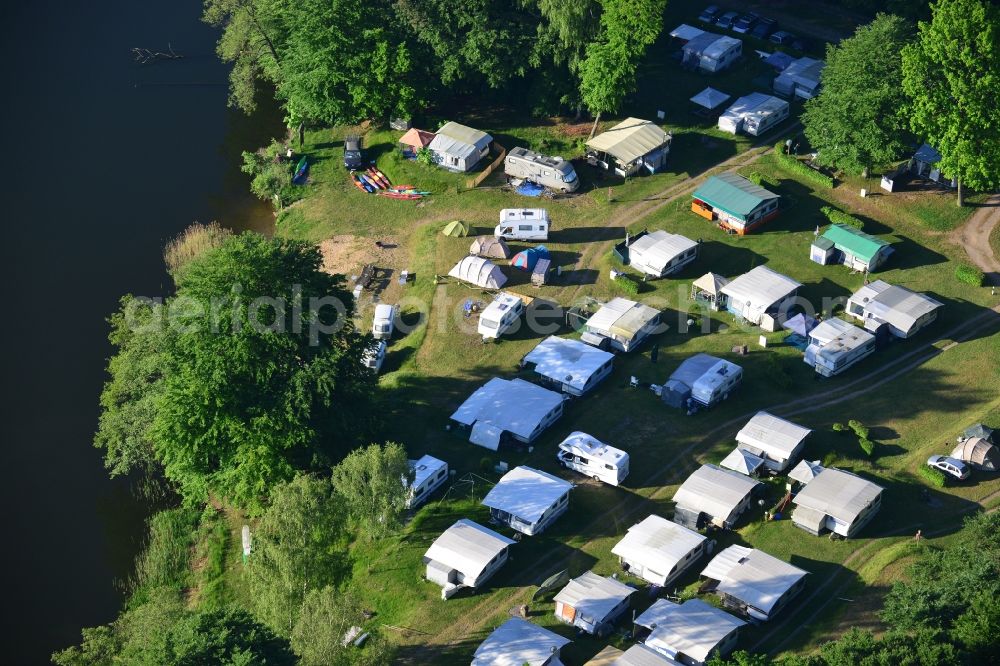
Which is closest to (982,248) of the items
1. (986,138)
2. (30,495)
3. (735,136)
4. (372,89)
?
(986,138)

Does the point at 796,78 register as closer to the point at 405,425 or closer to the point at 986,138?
the point at 986,138

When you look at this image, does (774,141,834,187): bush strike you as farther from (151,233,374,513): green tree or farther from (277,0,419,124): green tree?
(151,233,374,513): green tree

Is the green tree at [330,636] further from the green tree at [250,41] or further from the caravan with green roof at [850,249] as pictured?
the green tree at [250,41]

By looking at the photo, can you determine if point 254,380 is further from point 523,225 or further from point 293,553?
point 523,225

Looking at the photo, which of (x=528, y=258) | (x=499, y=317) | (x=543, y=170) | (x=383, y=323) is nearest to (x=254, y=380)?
(x=383, y=323)

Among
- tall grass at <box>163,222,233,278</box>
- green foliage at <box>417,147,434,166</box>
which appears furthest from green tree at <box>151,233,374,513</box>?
green foliage at <box>417,147,434,166</box>
